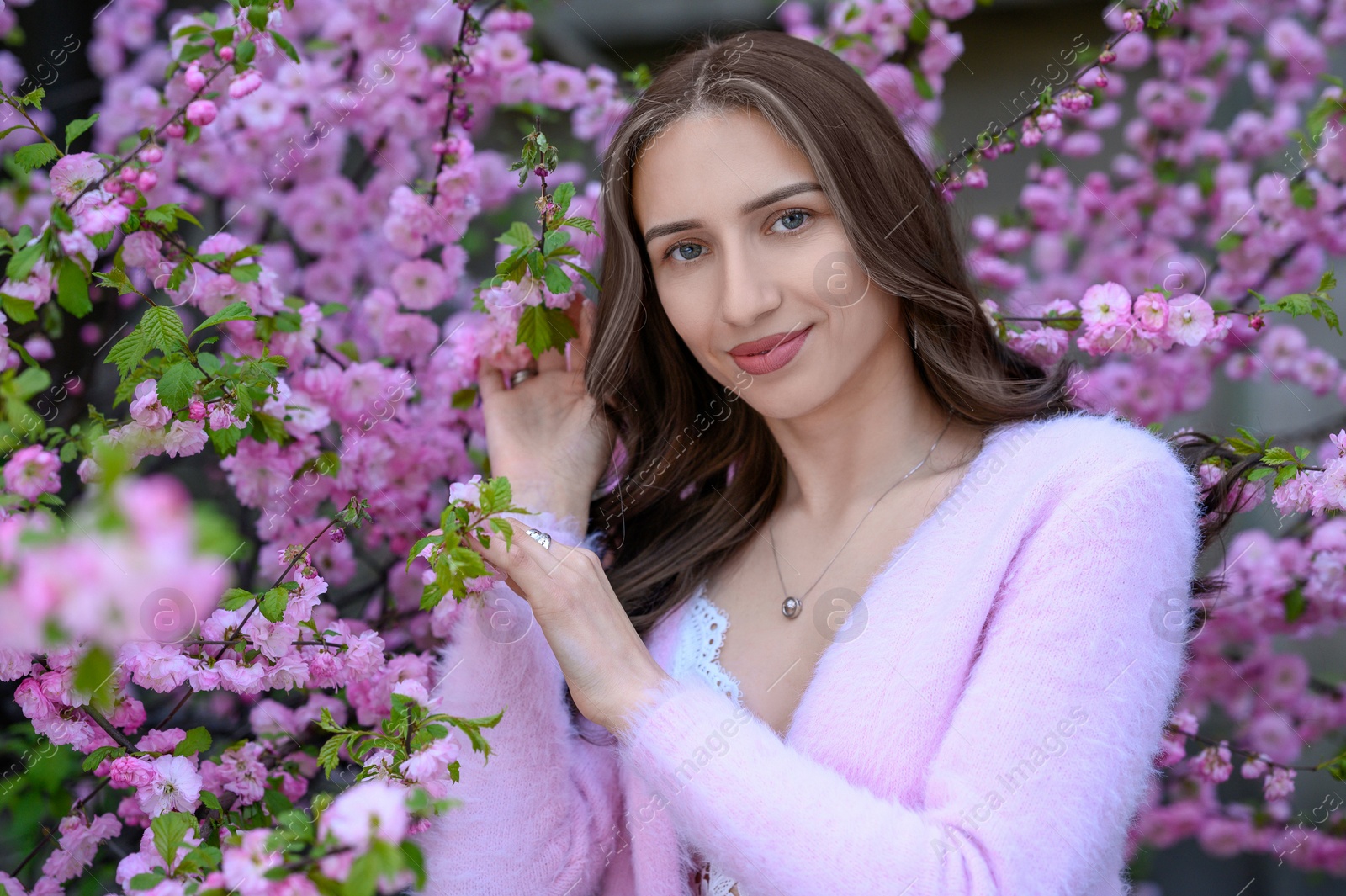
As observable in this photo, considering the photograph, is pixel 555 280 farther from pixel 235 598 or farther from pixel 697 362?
pixel 235 598

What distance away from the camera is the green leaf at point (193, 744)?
4.06ft

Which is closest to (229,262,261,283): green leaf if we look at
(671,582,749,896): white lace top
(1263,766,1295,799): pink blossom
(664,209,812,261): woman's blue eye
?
(664,209,812,261): woman's blue eye

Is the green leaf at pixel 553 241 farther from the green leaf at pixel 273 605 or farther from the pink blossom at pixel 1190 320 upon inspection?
the pink blossom at pixel 1190 320

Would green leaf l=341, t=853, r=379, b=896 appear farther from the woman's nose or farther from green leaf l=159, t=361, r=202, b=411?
the woman's nose

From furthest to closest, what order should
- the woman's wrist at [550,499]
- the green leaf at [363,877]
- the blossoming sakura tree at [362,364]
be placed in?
the woman's wrist at [550,499], the blossoming sakura tree at [362,364], the green leaf at [363,877]

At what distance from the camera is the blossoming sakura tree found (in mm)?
1051

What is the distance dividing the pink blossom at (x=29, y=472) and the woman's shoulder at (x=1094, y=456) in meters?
1.10

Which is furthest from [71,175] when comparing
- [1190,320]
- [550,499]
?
[1190,320]

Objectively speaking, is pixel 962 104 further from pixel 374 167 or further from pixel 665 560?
pixel 665 560

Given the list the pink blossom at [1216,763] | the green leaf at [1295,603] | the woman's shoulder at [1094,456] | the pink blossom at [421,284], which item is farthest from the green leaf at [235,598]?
the green leaf at [1295,603]

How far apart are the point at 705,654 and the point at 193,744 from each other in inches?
26.5

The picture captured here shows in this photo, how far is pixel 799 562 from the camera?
1561 millimetres

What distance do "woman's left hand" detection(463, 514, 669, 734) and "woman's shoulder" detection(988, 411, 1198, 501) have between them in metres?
0.52

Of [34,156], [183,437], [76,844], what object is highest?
[34,156]
